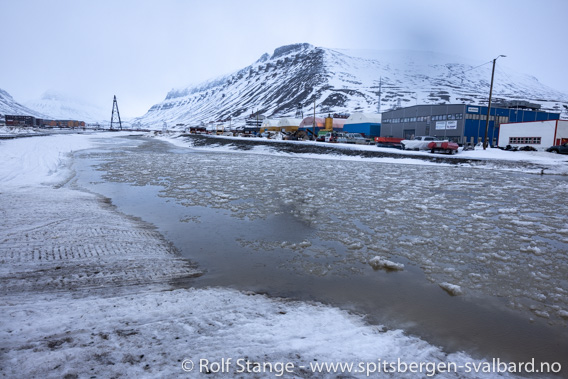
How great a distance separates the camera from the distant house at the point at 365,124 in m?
75.7

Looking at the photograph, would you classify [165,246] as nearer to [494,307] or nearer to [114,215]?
[114,215]

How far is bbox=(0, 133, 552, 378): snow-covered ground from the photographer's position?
2959mm

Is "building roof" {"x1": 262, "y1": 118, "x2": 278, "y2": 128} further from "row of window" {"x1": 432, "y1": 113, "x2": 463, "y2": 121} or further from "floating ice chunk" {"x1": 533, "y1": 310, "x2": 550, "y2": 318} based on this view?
"floating ice chunk" {"x1": 533, "y1": 310, "x2": 550, "y2": 318}

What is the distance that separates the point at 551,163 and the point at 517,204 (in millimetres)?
19943

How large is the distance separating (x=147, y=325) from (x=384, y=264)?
4.12 meters

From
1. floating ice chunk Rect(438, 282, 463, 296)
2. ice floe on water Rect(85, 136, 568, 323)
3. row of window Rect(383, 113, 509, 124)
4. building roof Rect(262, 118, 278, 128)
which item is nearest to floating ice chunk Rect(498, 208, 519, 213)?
ice floe on water Rect(85, 136, 568, 323)

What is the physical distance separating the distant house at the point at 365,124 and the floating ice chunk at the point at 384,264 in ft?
236

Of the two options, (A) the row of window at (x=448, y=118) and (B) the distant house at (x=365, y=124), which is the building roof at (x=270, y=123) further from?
(A) the row of window at (x=448, y=118)

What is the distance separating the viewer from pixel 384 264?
19.7 ft

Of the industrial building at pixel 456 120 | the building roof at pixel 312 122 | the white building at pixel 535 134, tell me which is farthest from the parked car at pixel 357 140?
the building roof at pixel 312 122

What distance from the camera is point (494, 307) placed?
15.0 ft

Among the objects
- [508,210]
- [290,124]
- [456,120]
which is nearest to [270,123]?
[290,124]

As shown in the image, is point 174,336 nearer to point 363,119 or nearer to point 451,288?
point 451,288

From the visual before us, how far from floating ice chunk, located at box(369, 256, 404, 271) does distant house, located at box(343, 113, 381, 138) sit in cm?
7181
